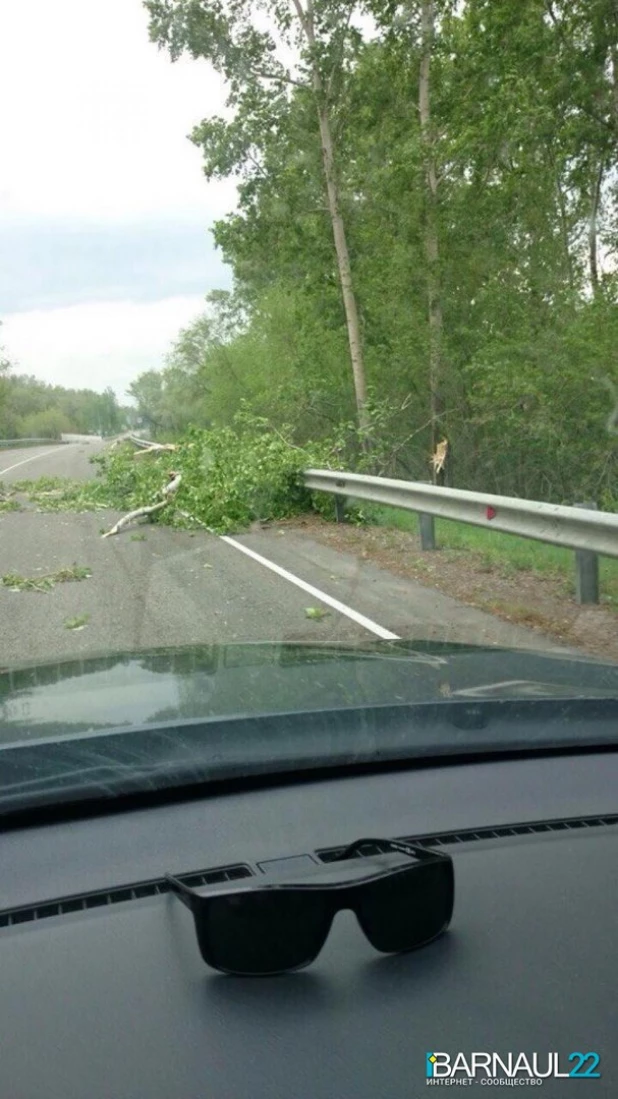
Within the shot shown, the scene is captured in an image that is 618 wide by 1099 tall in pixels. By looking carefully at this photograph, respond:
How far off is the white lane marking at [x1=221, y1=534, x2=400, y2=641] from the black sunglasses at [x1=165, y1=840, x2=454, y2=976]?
430 centimetres

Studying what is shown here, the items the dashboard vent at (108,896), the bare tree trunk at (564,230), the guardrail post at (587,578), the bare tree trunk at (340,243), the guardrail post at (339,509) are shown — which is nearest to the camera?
the dashboard vent at (108,896)

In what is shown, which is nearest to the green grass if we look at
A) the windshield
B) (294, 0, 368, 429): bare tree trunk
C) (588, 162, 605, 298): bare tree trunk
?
the windshield

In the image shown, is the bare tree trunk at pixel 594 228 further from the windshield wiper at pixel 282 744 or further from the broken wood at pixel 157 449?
the windshield wiper at pixel 282 744

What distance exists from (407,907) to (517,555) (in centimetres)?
999

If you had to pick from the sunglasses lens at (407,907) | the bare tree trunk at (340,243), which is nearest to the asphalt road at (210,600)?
the sunglasses lens at (407,907)

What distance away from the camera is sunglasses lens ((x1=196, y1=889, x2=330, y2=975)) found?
6.66ft

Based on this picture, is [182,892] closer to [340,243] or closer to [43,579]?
[43,579]

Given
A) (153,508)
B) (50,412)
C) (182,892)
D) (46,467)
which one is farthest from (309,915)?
(50,412)

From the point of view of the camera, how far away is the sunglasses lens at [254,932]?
6.66 ft

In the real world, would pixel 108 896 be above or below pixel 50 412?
below

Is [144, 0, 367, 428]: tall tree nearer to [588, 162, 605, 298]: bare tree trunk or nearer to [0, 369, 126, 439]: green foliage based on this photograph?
[588, 162, 605, 298]: bare tree trunk

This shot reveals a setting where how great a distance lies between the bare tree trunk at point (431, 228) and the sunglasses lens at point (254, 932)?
2568cm

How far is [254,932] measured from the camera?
2035 millimetres

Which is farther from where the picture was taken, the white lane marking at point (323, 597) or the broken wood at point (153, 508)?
the broken wood at point (153, 508)
